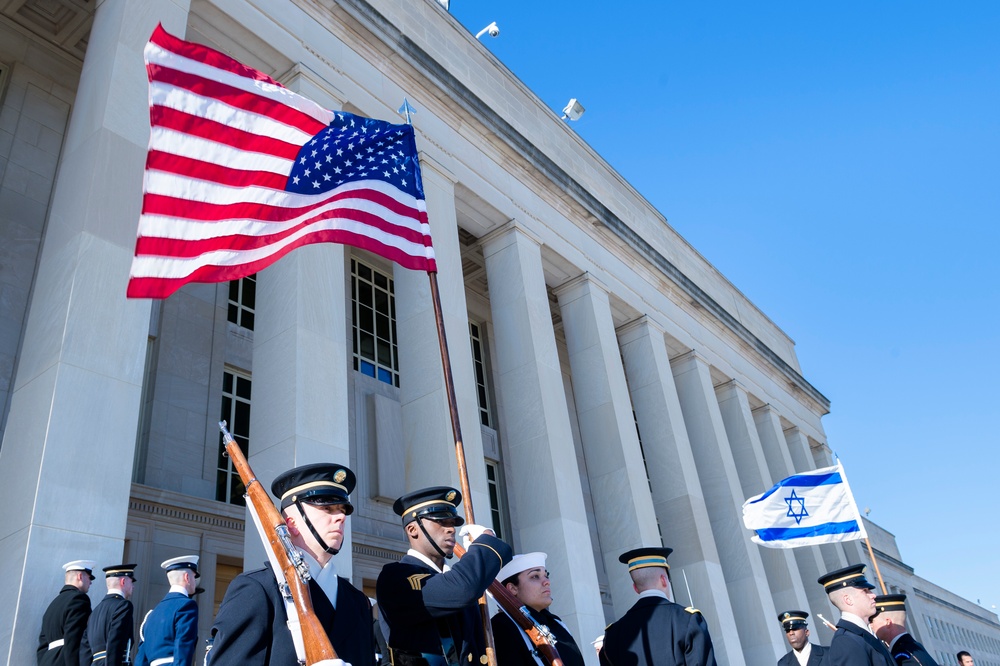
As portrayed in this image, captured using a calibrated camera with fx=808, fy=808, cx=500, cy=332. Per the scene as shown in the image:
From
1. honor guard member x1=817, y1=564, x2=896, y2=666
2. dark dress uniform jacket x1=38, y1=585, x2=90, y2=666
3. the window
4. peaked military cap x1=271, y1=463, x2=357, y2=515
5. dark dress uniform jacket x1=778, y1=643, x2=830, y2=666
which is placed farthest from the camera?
the window

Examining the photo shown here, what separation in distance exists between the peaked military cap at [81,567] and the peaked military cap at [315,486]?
3.51 m

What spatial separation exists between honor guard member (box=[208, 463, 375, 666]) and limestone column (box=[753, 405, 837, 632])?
760 inches

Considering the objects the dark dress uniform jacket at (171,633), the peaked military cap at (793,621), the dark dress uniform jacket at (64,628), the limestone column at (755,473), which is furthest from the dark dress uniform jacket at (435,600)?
the limestone column at (755,473)

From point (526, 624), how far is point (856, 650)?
93.3 inches

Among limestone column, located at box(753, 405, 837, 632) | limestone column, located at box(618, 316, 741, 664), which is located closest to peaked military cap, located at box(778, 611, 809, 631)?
limestone column, located at box(618, 316, 741, 664)

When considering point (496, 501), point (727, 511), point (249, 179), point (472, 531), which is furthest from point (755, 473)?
point (472, 531)

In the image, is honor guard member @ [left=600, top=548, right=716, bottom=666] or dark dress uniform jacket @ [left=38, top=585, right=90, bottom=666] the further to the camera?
dark dress uniform jacket @ [left=38, top=585, right=90, bottom=666]

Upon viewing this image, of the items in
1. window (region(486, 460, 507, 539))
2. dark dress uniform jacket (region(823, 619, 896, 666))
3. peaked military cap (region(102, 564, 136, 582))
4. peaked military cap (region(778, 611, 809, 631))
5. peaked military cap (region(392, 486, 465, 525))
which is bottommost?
dark dress uniform jacket (region(823, 619, 896, 666))

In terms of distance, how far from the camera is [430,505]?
4645 mm

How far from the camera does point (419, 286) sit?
12750 millimetres

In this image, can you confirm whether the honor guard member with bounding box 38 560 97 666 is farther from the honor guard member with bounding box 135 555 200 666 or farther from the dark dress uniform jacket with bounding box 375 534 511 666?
the dark dress uniform jacket with bounding box 375 534 511 666

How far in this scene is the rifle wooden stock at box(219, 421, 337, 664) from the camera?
2.96 metres

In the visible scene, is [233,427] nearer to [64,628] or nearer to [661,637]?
[64,628]

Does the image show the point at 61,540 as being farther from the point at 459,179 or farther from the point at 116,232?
the point at 459,179
